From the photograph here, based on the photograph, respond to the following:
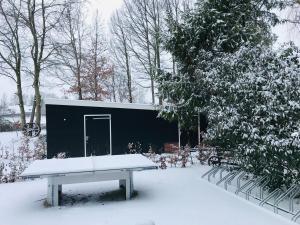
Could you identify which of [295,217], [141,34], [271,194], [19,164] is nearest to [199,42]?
[271,194]

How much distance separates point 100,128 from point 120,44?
15.0 m

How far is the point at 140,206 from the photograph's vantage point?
624cm

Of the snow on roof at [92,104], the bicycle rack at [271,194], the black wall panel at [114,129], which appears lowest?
the bicycle rack at [271,194]

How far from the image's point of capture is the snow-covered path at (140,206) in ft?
18.2

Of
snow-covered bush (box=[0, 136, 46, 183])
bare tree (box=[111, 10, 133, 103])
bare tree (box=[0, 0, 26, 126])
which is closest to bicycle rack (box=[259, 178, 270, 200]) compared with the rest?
snow-covered bush (box=[0, 136, 46, 183])

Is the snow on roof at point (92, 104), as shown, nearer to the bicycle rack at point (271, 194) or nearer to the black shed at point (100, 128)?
the black shed at point (100, 128)

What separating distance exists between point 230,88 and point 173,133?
7922mm

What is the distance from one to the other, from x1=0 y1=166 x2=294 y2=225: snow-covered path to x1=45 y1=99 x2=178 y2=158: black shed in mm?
4798

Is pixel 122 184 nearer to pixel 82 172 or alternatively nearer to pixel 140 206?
pixel 140 206

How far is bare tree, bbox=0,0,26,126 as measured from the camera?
1981 cm

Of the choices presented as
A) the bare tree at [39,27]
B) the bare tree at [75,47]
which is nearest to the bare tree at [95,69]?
the bare tree at [75,47]

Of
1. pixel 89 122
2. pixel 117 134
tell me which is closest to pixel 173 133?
pixel 117 134

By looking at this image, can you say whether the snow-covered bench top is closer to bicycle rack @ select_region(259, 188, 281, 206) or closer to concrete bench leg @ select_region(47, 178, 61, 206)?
concrete bench leg @ select_region(47, 178, 61, 206)

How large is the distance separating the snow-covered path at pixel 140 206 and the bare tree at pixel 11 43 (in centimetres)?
1392
